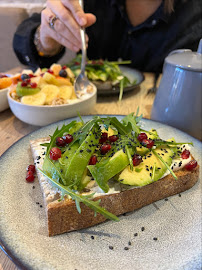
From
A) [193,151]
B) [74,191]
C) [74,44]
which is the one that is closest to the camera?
[74,191]

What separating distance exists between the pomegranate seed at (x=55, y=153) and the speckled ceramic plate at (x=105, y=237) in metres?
0.21

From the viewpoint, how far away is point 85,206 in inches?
40.6

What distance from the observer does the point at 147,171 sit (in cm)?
108

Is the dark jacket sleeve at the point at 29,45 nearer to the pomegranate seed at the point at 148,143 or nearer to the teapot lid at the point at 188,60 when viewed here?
the teapot lid at the point at 188,60

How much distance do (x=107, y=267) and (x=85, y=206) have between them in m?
0.26

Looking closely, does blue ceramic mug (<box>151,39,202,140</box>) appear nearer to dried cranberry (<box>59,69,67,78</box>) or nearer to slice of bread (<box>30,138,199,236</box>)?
slice of bread (<box>30,138,199,236</box>)

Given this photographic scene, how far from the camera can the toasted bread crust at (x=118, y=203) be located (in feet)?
3.22

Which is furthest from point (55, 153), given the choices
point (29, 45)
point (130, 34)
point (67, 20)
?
point (130, 34)

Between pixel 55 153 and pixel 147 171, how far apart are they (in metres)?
0.43

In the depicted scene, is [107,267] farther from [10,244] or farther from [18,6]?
[18,6]

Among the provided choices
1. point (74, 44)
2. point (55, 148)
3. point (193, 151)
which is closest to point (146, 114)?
point (193, 151)

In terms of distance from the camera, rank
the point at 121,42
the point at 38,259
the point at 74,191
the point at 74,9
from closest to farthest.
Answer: the point at 38,259
the point at 74,191
the point at 74,9
the point at 121,42

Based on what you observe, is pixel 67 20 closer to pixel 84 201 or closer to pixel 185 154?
pixel 185 154

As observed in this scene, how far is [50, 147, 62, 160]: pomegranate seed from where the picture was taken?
1.08m
